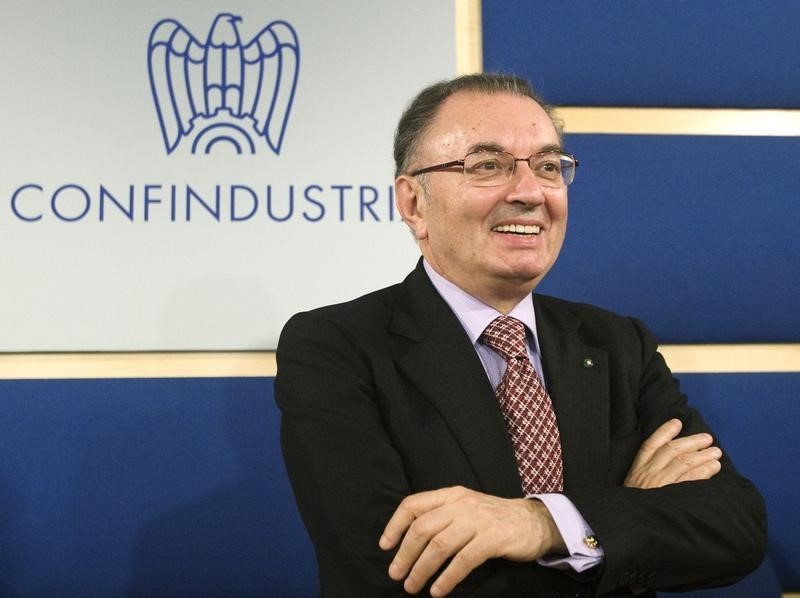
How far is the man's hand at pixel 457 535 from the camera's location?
133 cm

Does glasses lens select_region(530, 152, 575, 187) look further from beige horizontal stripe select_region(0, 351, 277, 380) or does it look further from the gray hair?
Answer: beige horizontal stripe select_region(0, 351, 277, 380)

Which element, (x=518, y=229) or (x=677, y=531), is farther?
(x=518, y=229)

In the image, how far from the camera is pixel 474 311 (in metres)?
1.79

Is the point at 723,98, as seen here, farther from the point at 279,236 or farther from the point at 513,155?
the point at 279,236

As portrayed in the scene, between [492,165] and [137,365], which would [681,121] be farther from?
[137,365]

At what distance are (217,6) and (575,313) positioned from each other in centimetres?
124

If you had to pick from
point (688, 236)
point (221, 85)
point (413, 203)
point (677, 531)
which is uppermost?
point (221, 85)

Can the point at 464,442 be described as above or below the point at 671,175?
below

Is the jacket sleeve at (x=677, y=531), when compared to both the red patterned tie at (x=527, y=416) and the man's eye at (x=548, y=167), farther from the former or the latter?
the man's eye at (x=548, y=167)

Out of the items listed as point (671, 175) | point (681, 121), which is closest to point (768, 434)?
point (671, 175)

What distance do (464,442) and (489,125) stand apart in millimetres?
617

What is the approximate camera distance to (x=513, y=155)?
1.76 m

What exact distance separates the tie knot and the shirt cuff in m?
0.37

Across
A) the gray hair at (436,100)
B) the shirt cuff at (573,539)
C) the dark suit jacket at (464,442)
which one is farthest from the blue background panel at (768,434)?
the shirt cuff at (573,539)
